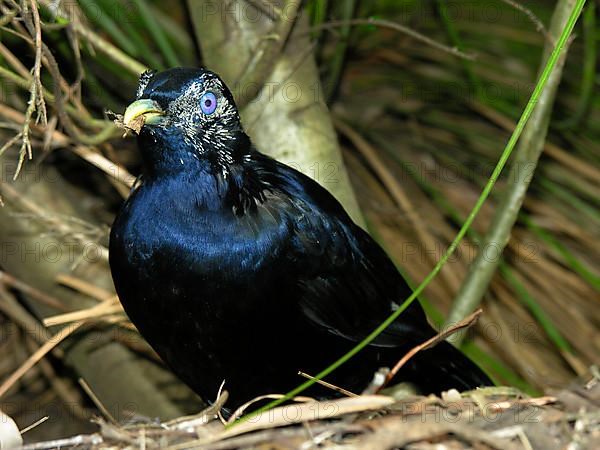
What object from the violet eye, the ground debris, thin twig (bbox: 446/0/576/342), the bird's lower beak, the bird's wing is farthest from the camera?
thin twig (bbox: 446/0/576/342)

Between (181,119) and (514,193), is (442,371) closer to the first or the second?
(514,193)

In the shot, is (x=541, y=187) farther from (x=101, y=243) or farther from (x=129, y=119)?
(x=129, y=119)

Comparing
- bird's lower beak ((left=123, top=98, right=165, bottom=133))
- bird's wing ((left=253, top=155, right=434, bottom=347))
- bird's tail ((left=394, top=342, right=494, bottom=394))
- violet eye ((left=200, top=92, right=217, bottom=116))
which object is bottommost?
bird's tail ((left=394, top=342, right=494, bottom=394))

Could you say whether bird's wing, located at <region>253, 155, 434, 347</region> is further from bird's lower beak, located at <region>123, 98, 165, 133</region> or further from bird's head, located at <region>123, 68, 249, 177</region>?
bird's lower beak, located at <region>123, 98, 165, 133</region>

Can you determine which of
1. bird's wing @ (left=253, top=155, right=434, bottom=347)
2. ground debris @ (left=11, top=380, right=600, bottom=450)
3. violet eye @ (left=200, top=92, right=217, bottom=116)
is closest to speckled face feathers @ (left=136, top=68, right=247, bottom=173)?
violet eye @ (left=200, top=92, right=217, bottom=116)

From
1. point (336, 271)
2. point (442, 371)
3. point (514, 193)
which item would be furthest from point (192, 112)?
point (442, 371)

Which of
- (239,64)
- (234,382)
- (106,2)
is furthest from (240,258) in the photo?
(106,2)

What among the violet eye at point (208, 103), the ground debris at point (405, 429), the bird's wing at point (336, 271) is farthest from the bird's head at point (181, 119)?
the ground debris at point (405, 429)
